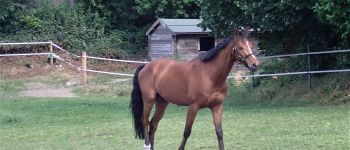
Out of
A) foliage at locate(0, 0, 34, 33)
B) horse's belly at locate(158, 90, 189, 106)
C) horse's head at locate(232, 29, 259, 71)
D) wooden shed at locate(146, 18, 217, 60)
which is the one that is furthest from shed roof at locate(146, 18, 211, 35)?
horse's head at locate(232, 29, 259, 71)

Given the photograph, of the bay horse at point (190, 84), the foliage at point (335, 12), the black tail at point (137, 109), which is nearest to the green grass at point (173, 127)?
the black tail at point (137, 109)

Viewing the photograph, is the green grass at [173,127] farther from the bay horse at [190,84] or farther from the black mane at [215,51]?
the black mane at [215,51]

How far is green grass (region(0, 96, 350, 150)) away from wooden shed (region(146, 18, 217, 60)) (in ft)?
41.8

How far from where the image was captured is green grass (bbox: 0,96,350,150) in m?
10.6

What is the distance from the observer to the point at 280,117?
14.0m

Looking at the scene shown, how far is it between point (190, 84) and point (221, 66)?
518 mm

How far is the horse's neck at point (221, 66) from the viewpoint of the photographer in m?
8.96

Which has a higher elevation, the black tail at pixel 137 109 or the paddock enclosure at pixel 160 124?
the black tail at pixel 137 109

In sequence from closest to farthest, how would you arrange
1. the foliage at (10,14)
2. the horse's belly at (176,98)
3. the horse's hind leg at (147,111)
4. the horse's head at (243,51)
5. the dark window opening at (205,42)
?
the horse's head at (243,51) < the horse's belly at (176,98) < the horse's hind leg at (147,111) < the foliage at (10,14) < the dark window opening at (205,42)

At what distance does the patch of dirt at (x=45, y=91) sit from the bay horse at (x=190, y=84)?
12483 mm

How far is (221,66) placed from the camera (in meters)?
9.02

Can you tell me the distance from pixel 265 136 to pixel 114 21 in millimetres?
25769

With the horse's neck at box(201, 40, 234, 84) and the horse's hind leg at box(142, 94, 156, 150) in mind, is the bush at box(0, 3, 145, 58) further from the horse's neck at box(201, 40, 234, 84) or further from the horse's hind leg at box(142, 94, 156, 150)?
the horse's neck at box(201, 40, 234, 84)

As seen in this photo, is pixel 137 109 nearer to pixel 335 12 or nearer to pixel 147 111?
pixel 147 111
